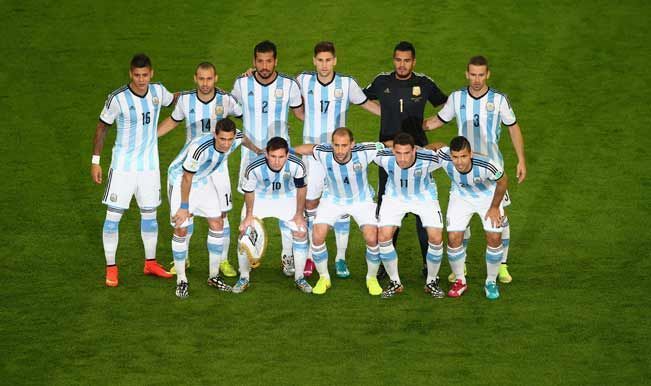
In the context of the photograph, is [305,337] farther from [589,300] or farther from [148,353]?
[589,300]

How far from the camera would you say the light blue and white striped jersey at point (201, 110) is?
1322cm

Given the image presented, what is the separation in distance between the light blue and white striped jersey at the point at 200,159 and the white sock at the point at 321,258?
4.19ft

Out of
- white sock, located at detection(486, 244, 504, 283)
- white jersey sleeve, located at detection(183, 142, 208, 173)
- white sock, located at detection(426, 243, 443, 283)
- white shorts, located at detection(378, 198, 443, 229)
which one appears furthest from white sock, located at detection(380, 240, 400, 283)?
white jersey sleeve, located at detection(183, 142, 208, 173)

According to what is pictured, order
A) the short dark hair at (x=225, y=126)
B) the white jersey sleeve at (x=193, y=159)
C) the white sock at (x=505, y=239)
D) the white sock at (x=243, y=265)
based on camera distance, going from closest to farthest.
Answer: the short dark hair at (x=225, y=126)
the white jersey sleeve at (x=193, y=159)
the white sock at (x=243, y=265)
the white sock at (x=505, y=239)

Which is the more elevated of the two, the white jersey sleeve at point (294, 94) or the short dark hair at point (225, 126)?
the white jersey sleeve at point (294, 94)

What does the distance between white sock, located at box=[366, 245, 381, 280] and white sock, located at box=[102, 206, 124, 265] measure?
8.28 feet

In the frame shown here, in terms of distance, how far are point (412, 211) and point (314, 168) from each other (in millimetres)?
1212

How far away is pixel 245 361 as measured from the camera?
37.8 feet

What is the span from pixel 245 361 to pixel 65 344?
65.8 inches

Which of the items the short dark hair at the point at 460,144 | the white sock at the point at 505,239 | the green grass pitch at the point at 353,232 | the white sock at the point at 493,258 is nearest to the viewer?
the green grass pitch at the point at 353,232

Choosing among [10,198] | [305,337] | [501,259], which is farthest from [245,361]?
[10,198]

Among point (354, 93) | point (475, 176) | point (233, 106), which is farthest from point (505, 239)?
point (233, 106)

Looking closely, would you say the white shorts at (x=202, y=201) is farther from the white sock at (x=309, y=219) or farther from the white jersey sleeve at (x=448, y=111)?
the white jersey sleeve at (x=448, y=111)

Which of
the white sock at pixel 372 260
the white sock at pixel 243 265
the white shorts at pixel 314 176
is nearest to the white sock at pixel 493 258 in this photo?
the white sock at pixel 372 260
